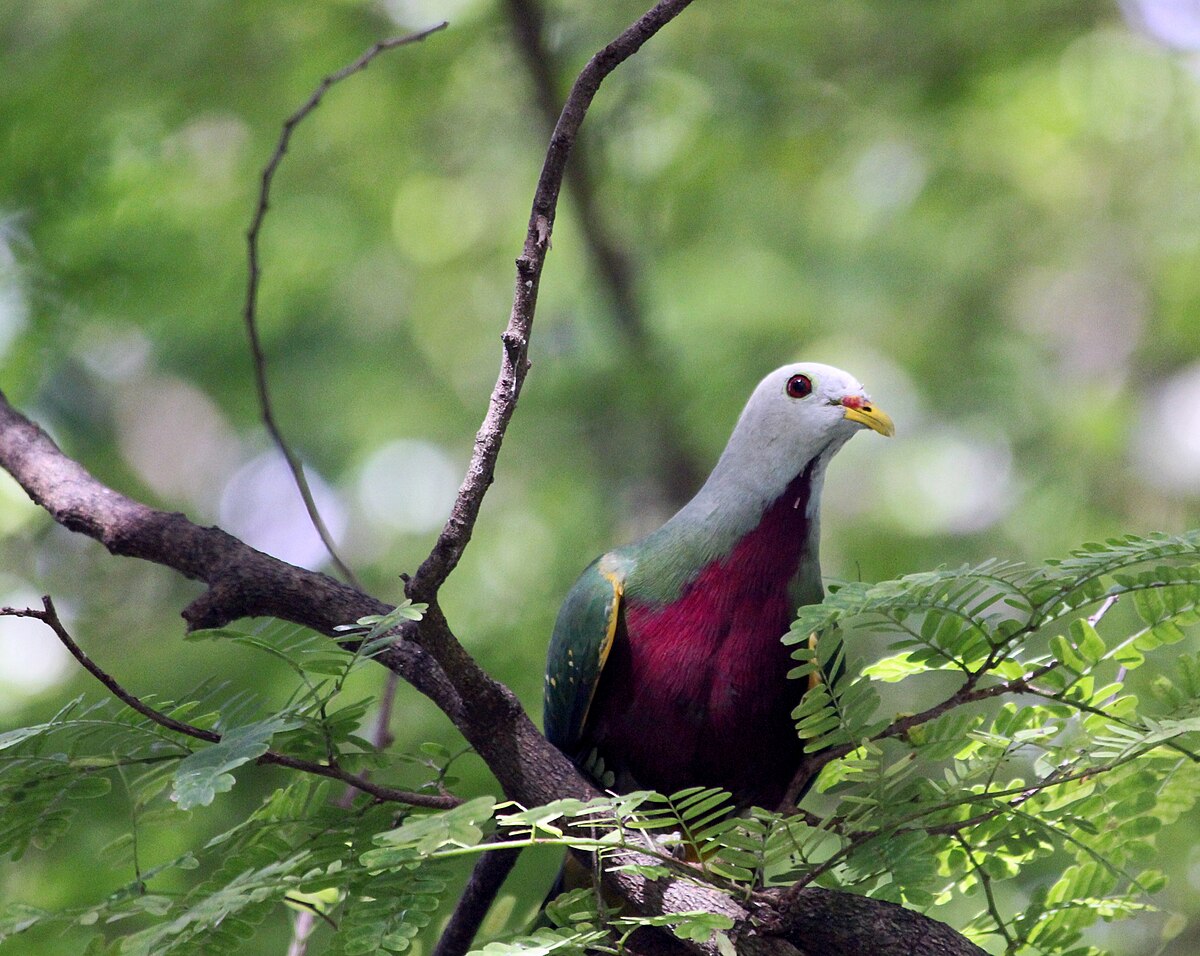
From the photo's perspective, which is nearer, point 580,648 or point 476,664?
point 476,664

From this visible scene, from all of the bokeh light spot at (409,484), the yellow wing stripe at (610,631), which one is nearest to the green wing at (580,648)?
the yellow wing stripe at (610,631)

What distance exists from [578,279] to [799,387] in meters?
4.25

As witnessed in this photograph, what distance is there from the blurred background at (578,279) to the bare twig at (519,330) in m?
1.94

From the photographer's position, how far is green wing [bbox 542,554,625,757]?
9.80ft

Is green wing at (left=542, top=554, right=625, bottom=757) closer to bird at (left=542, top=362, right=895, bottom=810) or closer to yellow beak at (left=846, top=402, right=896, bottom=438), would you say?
bird at (left=542, top=362, right=895, bottom=810)

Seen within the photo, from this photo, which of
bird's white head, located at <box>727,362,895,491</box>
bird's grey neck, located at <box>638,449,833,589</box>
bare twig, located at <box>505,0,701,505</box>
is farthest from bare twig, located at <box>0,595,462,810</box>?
bare twig, located at <box>505,0,701,505</box>

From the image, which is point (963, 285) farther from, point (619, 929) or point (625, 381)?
point (619, 929)

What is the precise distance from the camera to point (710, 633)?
2.92 m

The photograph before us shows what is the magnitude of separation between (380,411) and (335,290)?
762 mm

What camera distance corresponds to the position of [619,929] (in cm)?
220

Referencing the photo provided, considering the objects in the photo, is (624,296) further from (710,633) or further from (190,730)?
(190,730)

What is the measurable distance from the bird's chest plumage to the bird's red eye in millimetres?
381

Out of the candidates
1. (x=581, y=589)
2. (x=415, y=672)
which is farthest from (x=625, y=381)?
(x=415, y=672)

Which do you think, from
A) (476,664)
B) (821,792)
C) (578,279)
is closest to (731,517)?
(821,792)
